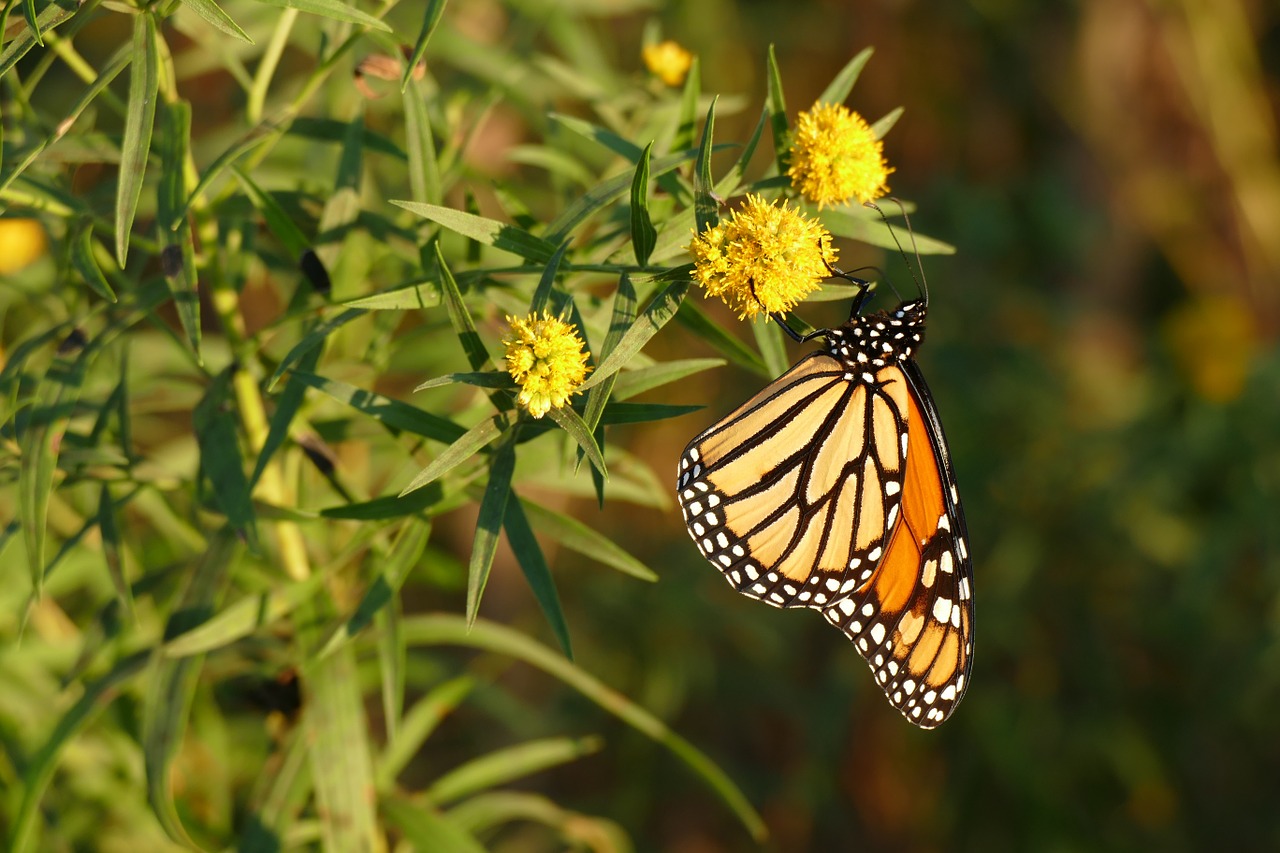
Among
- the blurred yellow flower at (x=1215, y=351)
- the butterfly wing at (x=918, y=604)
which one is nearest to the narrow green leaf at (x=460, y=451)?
the butterfly wing at (x=918, y=604)

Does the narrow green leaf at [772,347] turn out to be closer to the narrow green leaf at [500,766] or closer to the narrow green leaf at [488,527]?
the narrow green leaf at [488,527]

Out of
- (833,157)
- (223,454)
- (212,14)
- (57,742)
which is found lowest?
(57,742)

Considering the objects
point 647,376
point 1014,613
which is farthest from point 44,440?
point 1014,613

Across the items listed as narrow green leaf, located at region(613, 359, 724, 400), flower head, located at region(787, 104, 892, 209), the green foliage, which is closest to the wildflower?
the green foliage

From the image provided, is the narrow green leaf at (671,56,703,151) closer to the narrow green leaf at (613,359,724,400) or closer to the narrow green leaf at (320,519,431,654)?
the narrow green leaf at (613,359,724,400)

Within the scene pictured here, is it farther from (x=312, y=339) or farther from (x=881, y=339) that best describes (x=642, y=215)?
(x=881, y=339)

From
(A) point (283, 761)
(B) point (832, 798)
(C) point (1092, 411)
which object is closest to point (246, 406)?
(A) point (283, 761)
